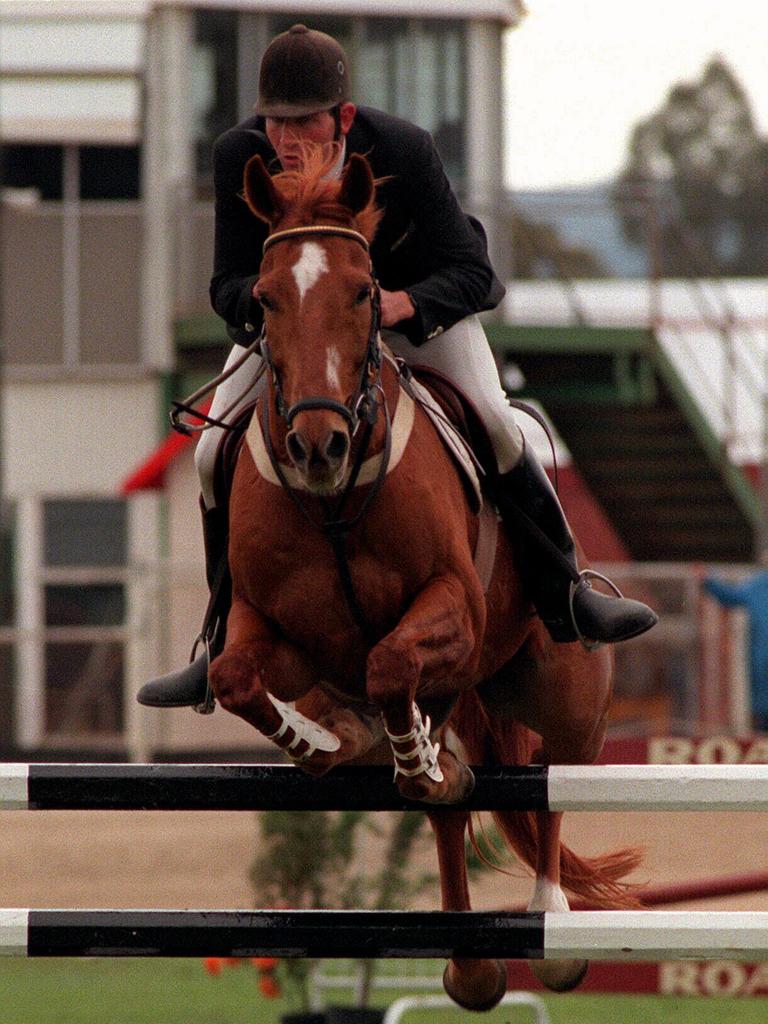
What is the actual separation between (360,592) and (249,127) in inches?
45.4

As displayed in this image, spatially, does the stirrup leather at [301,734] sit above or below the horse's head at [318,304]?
below

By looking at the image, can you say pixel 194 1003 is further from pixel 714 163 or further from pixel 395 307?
pixel 714 163

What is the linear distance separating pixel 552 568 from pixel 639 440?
13.1 m

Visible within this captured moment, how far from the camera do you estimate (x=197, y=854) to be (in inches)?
471

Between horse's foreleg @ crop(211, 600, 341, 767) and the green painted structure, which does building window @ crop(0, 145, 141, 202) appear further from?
horse's foreleg @ crop(211, 600, 341, 767)

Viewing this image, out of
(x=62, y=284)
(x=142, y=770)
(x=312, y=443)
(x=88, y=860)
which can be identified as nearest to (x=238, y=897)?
(x=88, y=860)

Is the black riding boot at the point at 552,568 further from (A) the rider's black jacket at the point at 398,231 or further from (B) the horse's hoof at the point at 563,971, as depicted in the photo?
(B) the horse's hoof at the point at 563,971

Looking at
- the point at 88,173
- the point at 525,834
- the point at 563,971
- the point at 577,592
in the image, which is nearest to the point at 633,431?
the point at 88,173

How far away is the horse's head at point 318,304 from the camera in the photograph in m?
4.27

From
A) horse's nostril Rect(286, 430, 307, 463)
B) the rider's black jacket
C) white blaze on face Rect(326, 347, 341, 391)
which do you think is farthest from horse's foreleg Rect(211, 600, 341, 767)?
the rider's black jacket

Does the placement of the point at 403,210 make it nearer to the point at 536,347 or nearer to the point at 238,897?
the point at 238,897

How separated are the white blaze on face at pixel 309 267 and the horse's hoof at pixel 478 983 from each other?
2.11m

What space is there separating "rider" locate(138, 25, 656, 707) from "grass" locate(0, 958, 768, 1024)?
13.3 feet

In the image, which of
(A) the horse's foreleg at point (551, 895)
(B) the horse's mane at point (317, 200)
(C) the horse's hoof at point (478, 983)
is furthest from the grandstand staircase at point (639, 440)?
(B) the horse's mane at point (317, 200)
